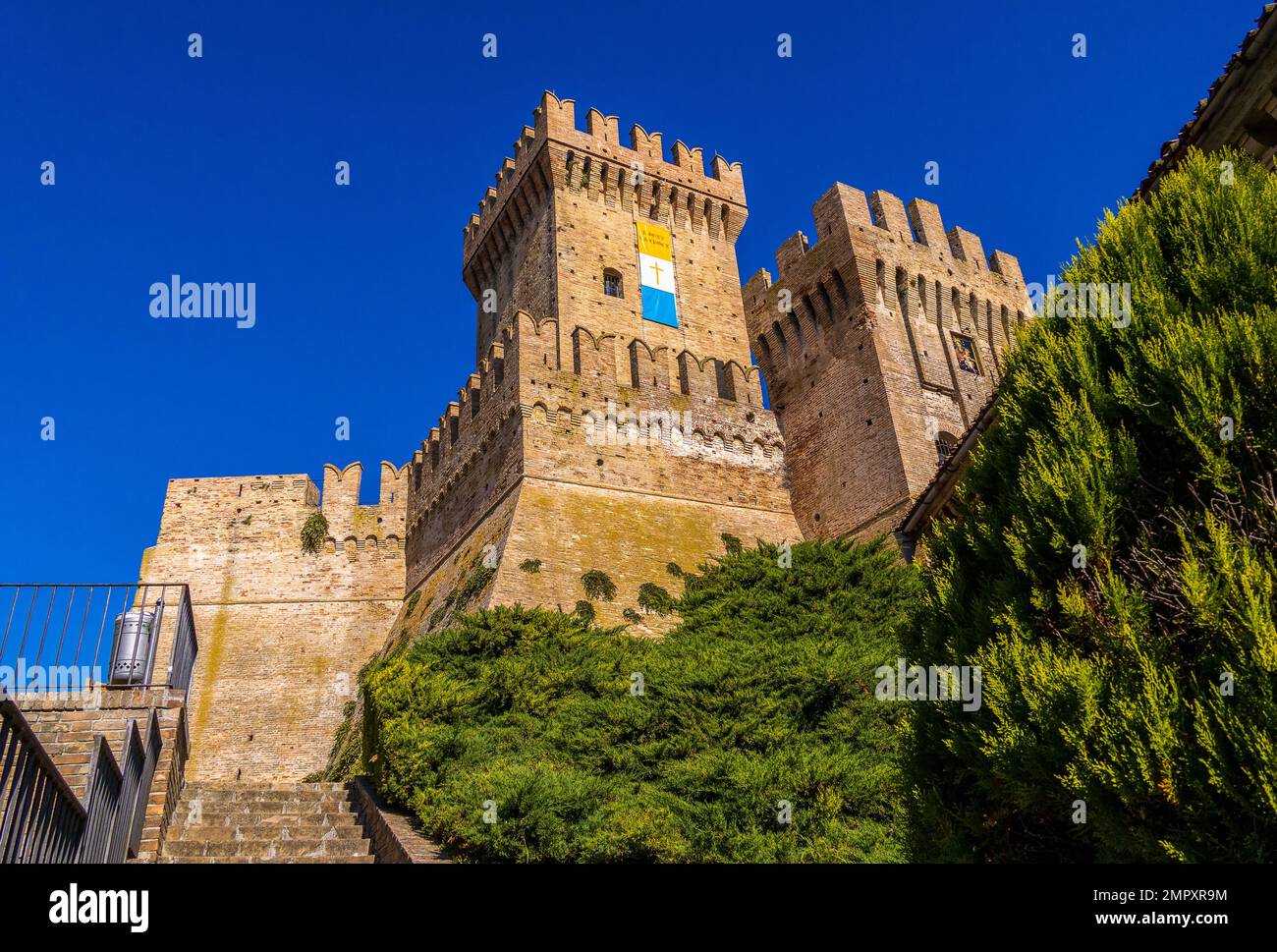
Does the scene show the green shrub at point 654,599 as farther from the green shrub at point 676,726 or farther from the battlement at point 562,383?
the battlement at point 562,383

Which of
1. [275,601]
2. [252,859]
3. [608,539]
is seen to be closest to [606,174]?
[608,539]

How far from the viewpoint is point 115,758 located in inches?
316

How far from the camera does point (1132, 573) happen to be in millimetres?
4988

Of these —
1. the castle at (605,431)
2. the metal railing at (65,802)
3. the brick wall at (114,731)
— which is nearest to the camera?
the metal railing at (65,802)

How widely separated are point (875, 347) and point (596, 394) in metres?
7.28

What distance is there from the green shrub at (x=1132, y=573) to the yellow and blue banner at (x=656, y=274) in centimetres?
2192

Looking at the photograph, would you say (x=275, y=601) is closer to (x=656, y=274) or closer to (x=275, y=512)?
(x=275, y=512)

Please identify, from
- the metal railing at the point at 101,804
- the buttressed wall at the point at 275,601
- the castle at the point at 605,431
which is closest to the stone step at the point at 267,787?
the metal railing at the point at 101,804

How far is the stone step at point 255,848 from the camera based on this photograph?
9.95 meters

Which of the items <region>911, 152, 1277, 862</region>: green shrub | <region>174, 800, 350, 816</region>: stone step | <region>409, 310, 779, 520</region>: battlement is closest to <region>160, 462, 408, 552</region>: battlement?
<region>409, 310, 779, 520</region>: battlement

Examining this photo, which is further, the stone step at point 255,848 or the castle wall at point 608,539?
the castle wall at point 608,539

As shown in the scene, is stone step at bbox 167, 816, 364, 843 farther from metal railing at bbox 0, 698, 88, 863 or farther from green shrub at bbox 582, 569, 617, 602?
green shrub at bbox 582, 569, 617, 602

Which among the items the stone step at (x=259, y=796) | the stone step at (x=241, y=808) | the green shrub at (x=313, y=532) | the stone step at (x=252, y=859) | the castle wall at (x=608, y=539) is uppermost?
the green shrub at (x=313, y=532)
